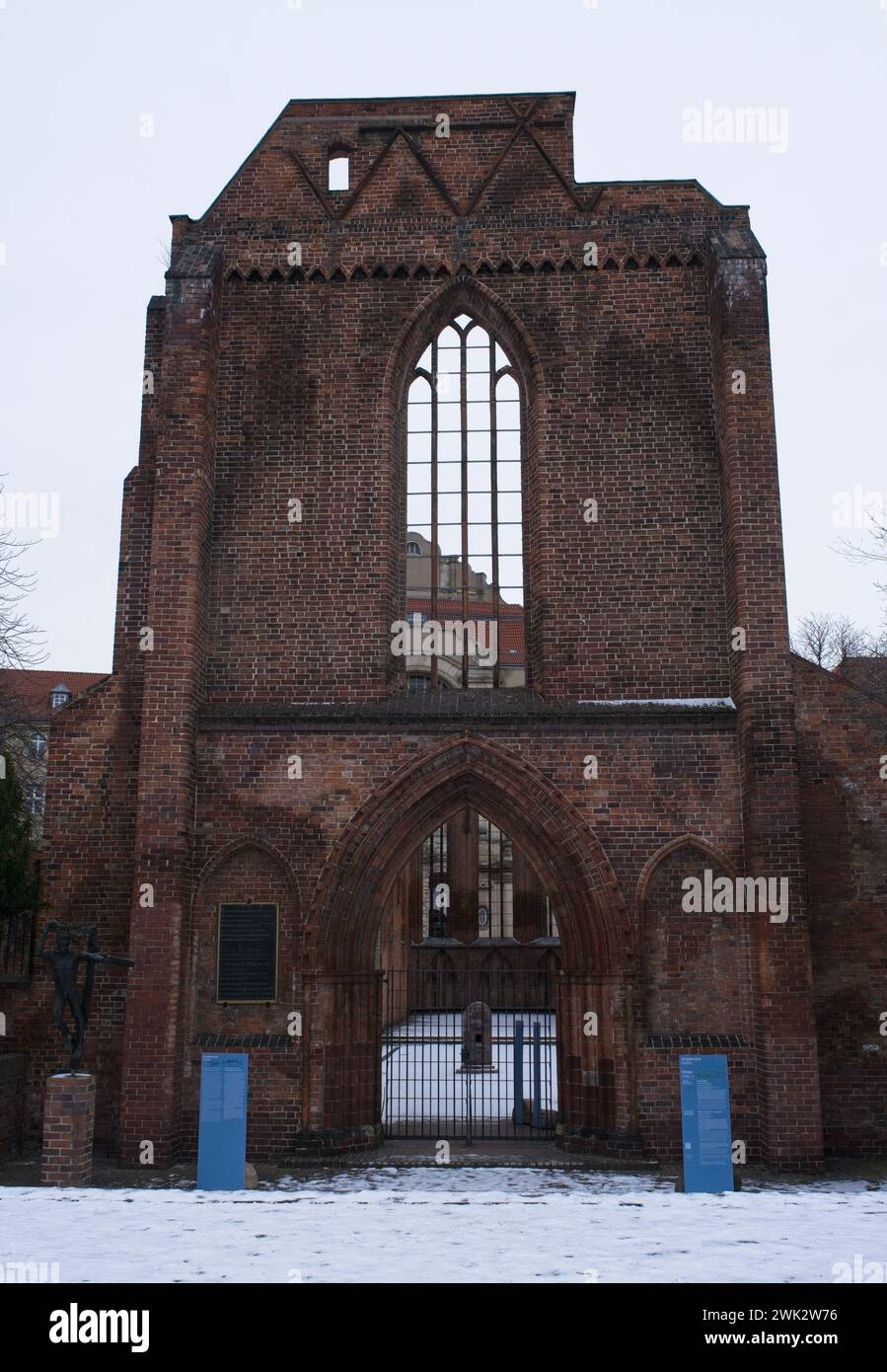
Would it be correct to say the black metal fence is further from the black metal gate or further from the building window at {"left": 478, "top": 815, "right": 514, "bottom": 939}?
the building window at {"left": 478, "top": 815, "right": 514, "bottom": 939}

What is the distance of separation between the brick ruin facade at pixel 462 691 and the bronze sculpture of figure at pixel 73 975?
0.53 m

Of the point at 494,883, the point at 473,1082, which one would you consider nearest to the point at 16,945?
the point at 473,1082

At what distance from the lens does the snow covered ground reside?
23.4ft

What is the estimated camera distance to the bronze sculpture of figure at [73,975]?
10516 millimetres

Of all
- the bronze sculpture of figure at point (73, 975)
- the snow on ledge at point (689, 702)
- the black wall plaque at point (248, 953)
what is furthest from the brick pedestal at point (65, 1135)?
the snow on ledge at point (689, 702)

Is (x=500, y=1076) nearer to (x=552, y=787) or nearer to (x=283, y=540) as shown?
(x=552, y=787)

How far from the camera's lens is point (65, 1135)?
33.2ft

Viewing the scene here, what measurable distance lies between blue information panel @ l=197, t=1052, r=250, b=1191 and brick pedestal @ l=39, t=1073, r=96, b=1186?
3.47 feet

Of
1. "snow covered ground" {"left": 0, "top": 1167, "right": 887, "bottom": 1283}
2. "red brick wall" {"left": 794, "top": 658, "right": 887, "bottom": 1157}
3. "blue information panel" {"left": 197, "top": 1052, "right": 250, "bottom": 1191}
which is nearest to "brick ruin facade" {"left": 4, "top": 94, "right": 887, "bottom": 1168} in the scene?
"red brick wall" {"left": 794, "top": 658, "right": 887, "bottom": 1157}

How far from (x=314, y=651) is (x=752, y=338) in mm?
5620

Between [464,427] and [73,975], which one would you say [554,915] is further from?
[464,427]

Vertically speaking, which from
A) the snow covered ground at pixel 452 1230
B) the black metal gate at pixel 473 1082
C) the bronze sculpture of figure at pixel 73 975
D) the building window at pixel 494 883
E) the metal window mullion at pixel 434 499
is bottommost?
the snow covered ground at pixel 452 1230

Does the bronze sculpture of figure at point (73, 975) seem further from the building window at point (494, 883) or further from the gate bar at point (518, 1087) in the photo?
the building window at point (494, 883)

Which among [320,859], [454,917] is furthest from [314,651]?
[454,917]
